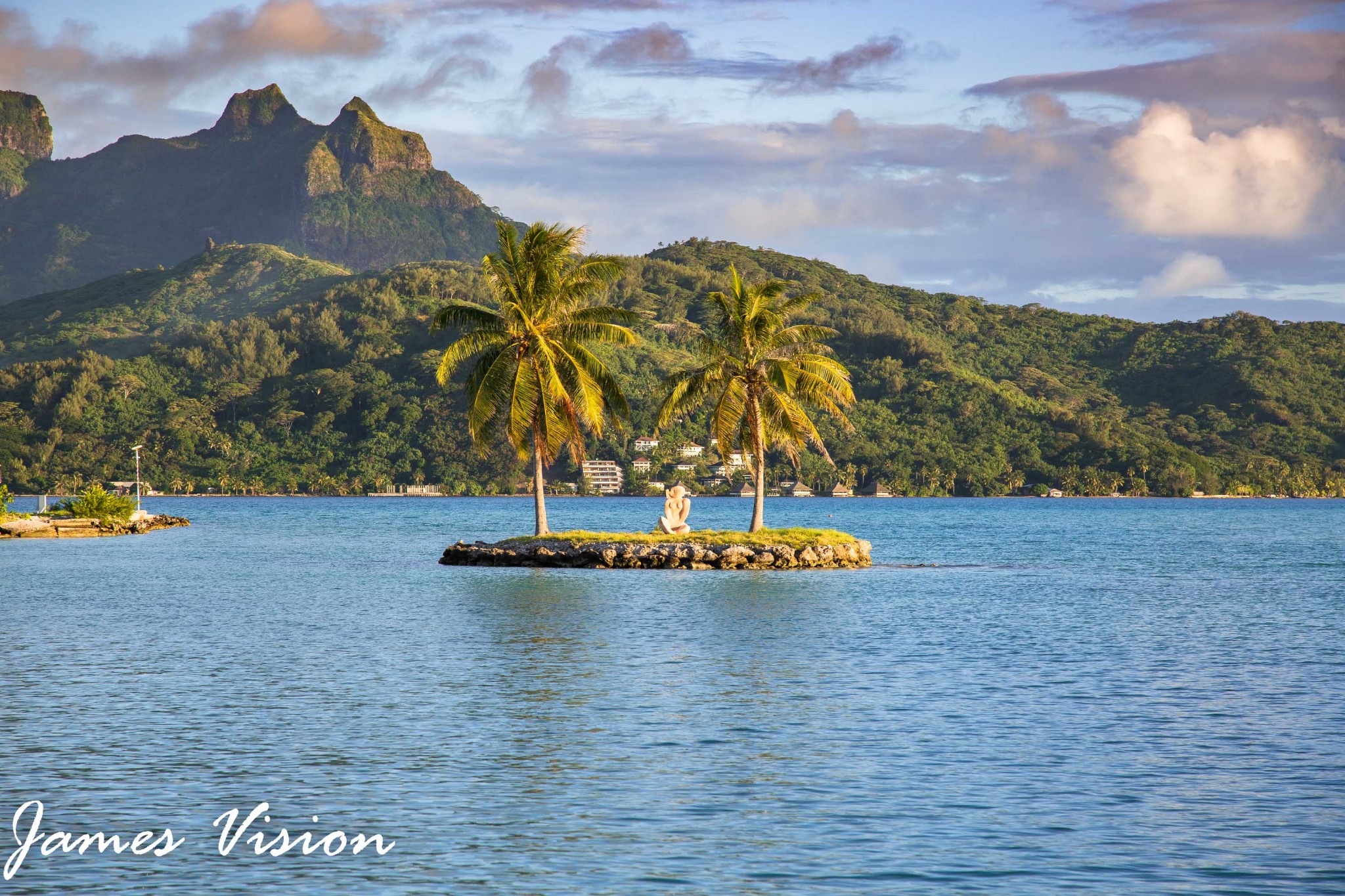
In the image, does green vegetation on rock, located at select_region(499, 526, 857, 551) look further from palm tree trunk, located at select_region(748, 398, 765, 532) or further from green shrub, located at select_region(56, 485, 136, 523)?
green shrub, located at select_region(56, 485, 136, 523)

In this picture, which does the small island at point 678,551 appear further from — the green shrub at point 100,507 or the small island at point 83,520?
the green shrub at point 100,507

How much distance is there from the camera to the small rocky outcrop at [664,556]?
1821 inches

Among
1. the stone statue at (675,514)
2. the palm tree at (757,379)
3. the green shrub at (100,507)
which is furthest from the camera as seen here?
the green shrub at (100,507)

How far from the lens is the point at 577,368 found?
4753cm

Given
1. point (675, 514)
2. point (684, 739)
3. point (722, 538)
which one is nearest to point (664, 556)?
point (722, 538)

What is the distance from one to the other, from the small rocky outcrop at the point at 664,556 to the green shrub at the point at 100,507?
3901 centimetres

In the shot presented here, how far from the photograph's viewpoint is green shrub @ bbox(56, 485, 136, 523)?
76.2 meters

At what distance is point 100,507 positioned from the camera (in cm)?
7631

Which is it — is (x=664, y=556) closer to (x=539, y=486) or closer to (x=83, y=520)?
(x=539, y=486)

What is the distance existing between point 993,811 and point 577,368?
3659 cm

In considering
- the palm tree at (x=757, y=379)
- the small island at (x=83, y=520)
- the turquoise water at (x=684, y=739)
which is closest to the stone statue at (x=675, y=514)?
the palm tree at (x=757, y=379)

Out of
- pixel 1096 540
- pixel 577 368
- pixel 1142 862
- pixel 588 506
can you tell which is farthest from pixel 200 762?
pixel 588 506

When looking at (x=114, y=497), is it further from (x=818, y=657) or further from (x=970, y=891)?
(x=970, y=891)

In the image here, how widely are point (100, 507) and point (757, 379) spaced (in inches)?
1901
